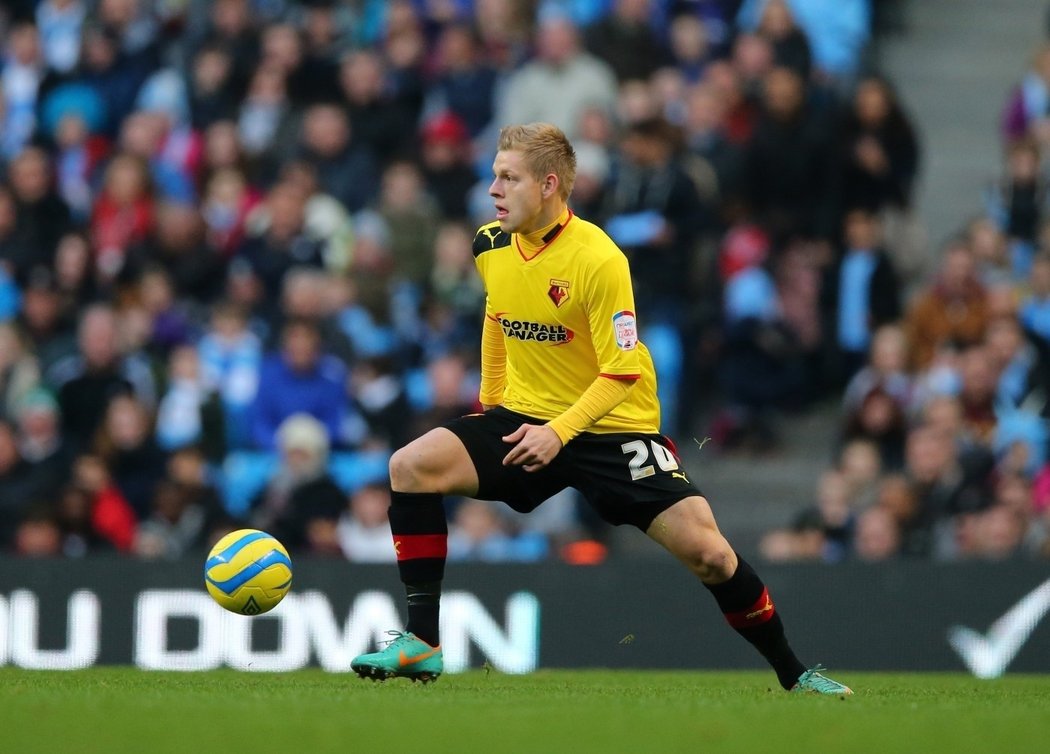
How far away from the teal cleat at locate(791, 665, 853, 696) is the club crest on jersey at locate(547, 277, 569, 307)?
1883 mm

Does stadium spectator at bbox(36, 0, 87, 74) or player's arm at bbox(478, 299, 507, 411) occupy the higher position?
stadium spectator at bbox(36, 0, 87, 74)

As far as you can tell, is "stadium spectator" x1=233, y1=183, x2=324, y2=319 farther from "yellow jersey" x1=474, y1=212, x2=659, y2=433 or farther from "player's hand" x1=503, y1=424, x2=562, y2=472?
"player's hand" x1=503, y1=424, x2=562, y2=472

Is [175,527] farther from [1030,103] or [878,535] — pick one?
[1030,103]

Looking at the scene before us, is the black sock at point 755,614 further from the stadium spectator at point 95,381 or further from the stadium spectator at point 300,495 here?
the stadium spectator at point 95,381

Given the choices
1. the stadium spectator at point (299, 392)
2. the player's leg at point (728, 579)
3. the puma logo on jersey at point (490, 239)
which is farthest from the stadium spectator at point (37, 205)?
the player's leg at point (728, 579)

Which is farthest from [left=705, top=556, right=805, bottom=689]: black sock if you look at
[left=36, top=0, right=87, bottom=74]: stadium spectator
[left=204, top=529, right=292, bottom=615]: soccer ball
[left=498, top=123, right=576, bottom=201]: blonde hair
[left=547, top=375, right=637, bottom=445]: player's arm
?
[left=36, top=0, right=87, bottom=74]: stadium spectator

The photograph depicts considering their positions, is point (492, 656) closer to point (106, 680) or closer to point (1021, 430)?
point (106, 680)

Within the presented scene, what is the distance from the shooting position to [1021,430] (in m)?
12.9

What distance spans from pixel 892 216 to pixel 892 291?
0.79 m

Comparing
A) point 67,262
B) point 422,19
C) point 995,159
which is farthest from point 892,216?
point 67,262

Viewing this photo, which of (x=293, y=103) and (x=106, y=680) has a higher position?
(x=293, y=103)

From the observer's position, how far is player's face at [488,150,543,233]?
7.79 metres

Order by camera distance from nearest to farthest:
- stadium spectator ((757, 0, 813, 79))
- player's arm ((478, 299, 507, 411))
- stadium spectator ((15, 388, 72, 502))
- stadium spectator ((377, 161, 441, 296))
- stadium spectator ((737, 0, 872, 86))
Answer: player's arm ((478, 299, 507, 411)) < stadium spectator ((15, 388, 72, 502)) < stadium spectator ((377, 161, 441, 296)) < stadium spectator ((757, 0, 813, 79)) < stadium spectator ((737, 0, 872, 86))

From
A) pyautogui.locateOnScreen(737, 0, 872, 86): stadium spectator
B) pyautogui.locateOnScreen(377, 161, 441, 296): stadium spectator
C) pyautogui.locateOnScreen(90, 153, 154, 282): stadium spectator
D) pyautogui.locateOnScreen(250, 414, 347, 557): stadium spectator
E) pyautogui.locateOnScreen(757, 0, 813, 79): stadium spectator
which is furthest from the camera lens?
pyautogui.locateOnScreen(737, 0, 872, 86): stadium spectator
